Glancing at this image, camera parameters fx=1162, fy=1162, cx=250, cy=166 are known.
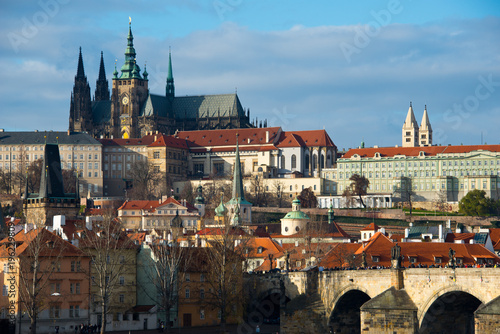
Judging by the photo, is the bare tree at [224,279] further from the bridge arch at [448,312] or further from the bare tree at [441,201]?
the bare tree at [441,201]

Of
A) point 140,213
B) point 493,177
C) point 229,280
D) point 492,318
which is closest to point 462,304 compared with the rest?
point 492,318

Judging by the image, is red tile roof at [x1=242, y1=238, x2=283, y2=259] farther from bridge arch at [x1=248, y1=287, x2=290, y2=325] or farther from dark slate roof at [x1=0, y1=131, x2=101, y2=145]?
dark slate roof at [x1=0, y1=131, x2=101, y2=145]

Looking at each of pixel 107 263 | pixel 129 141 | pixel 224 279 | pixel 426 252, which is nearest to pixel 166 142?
pixel 129 141

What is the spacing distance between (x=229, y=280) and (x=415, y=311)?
15.6 m

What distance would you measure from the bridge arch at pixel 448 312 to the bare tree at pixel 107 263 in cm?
1824

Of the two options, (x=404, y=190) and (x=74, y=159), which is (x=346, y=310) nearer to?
(x=404, y=190)

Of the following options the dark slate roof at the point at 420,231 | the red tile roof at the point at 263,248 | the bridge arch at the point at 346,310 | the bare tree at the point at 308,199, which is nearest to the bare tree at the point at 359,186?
the bare tree at the point at 308,199

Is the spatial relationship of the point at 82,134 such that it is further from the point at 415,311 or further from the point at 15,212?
the point at 415,311

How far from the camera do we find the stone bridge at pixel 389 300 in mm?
55062

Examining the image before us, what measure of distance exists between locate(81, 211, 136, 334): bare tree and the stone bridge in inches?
338

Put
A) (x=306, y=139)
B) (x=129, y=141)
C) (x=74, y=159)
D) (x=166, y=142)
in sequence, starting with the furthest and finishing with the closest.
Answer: (x=129, y=141) < (x=306, y=139) < (x=166, y=142) < (x=74, y=159)

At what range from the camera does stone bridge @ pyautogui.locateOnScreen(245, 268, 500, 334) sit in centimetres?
5506

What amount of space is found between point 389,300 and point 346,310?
6.69 meters

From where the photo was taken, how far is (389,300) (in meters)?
59.7
